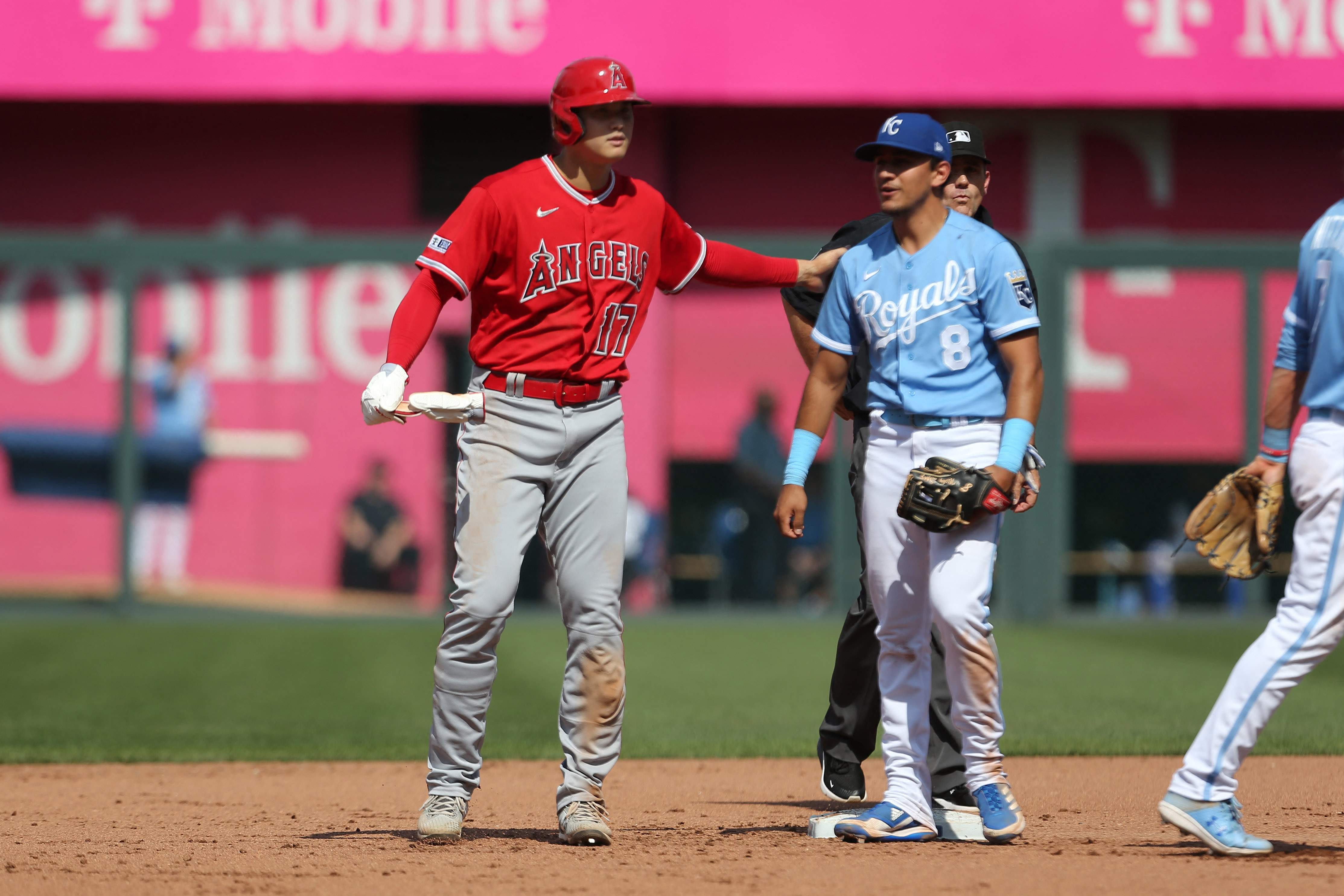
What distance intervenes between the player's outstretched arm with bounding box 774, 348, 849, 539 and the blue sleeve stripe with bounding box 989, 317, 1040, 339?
431 millimetres

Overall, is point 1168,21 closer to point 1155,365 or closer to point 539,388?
point 1155,365

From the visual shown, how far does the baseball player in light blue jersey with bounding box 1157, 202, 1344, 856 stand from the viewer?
12.9ft

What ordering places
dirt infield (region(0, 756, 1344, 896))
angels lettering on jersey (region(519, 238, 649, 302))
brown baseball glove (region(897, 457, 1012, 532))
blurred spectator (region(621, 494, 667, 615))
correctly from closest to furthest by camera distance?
dirt infield (region(0, 756, 1344, 896)), brown baseball glove (region(897, 457, 1012, 532)), angels lettering on jersey (region(519, 238, 649, 302)), blurred spectator (region(621, 494, 667, 615))

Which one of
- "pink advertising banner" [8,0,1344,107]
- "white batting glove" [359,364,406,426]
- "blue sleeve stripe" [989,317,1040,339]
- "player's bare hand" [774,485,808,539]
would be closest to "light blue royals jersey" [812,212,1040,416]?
"blue sleeve stripe" [989,317,1040,339]

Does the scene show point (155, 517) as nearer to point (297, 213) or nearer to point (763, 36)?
point (297, 213)

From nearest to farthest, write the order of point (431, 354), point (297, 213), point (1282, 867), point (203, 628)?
point (1282, 867) < point (203, 628) < point (431, 354) < point (297, 213)

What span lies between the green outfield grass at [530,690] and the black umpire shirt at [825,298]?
2.02 meters

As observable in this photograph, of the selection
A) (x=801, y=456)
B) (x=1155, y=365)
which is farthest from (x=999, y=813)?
(x=1155, y=365)

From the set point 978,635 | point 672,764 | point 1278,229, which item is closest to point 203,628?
point 672,764

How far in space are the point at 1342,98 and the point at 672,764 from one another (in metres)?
11.4

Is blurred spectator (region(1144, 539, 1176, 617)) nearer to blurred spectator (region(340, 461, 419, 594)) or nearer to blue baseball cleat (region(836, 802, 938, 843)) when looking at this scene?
blurred spectator (region(340, 461, 419, 594))

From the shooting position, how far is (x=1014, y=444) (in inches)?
168

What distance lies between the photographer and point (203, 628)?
1193 cm

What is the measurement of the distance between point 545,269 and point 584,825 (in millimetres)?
1484
